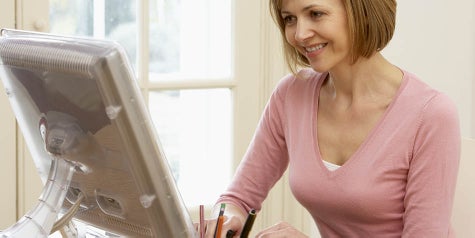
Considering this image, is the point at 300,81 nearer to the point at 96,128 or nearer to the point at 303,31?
the point at 303,31

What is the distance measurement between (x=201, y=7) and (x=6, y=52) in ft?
4.91

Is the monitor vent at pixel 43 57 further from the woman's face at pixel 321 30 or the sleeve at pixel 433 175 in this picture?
the sleeve at pixel 433 175

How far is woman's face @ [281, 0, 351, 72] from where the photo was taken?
158 cm

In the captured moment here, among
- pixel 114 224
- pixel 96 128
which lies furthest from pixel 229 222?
pixel 96 128

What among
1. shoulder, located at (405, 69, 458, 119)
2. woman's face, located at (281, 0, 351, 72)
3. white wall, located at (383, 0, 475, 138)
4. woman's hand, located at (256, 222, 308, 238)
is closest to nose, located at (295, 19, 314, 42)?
woman's face, located at (281, 0, 351, 72)

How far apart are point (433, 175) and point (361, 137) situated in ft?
0.62

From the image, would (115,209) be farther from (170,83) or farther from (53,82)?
(170,83)

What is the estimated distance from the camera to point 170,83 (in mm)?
2557

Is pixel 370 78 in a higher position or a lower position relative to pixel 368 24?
lower

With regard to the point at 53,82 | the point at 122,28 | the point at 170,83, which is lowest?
the point at 170,83

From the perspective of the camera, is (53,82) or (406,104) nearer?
(53,82)

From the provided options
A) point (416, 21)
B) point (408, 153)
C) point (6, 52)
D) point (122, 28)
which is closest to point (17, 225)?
point (6, 52)

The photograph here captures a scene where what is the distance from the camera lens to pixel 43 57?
1.12 meters

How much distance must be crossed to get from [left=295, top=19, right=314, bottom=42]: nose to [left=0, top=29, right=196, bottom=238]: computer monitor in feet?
1.81
